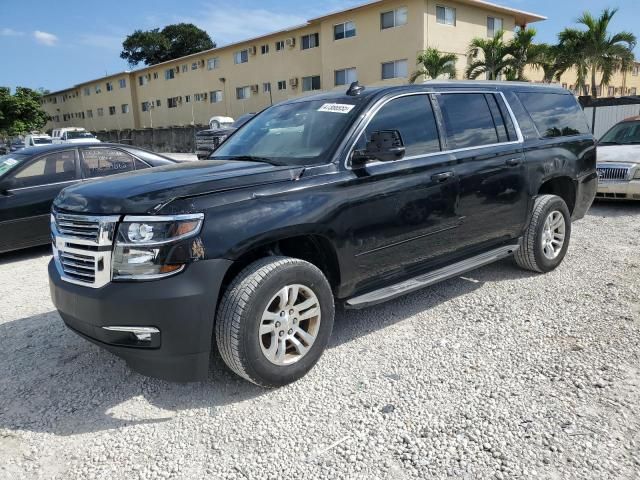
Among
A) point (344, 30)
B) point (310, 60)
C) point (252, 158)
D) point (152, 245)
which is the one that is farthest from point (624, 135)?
point (310, 60)

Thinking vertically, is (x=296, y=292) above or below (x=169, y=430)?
above

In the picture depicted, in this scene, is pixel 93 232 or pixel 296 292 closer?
pixel 93 232

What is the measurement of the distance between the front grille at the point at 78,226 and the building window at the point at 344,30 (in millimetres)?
27797

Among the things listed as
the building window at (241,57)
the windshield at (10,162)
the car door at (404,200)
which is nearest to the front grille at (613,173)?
the car door at (404,200)

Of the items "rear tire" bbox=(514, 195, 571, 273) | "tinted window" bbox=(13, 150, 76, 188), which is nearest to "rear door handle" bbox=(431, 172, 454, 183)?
"rear tire" bbox=(514, 195, 571, 273)

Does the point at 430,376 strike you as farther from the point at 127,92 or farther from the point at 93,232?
the point at 127,92

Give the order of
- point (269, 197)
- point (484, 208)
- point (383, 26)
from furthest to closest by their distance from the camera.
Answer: point (383, 26) → point (484, 208) → point (269, 197)

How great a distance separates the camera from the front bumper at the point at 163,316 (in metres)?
2.76

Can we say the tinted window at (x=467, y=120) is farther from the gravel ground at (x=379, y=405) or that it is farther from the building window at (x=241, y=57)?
the building window at (x=241, y=57)

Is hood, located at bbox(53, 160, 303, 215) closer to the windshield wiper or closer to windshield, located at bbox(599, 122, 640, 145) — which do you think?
the windshield wiper

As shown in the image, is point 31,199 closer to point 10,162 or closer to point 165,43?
point 10,162

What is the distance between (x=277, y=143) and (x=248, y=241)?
129 cm

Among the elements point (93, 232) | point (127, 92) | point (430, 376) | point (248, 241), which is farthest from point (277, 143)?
point (127, 92)

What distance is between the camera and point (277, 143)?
13.1 ft
